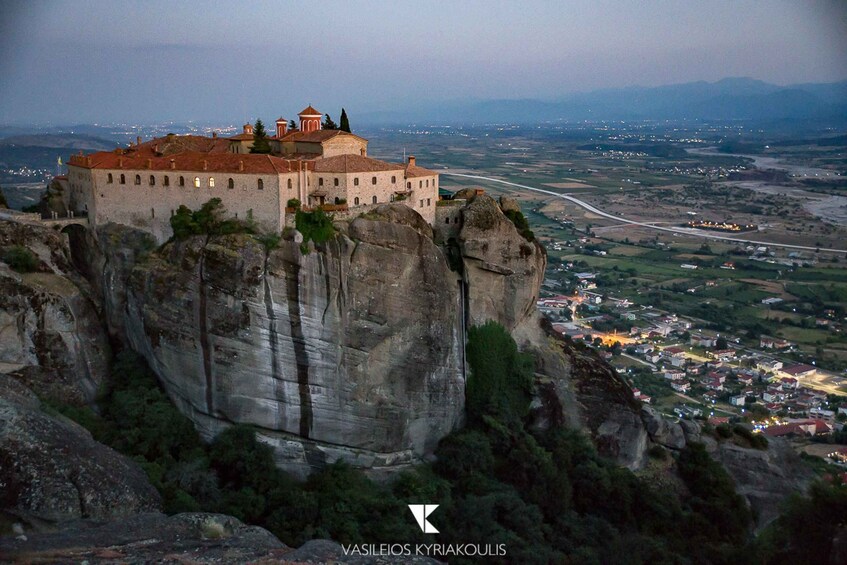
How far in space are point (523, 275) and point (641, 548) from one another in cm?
1242

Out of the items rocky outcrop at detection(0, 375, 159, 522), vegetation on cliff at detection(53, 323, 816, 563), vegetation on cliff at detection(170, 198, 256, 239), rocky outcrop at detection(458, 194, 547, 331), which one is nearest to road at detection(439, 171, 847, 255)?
vegetation on cliff at detection(53, 323, 816, 563)

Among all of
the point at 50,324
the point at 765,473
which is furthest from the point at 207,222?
the point at 765,473

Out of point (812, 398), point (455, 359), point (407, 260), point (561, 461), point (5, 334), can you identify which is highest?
point (407, 260)

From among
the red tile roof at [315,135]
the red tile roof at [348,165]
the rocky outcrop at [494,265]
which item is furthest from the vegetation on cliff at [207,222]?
the rocky outcrop at [494,265]

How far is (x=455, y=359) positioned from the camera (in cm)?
3189

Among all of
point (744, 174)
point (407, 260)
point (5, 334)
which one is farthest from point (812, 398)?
point (744, 174)

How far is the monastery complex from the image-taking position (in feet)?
98.7

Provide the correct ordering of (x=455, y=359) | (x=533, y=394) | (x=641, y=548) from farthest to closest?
(x=533, y=394)
(x=455, y=359)
(x=641, y=548)

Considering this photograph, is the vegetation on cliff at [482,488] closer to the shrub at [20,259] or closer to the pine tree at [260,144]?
the shrub at [20,259]

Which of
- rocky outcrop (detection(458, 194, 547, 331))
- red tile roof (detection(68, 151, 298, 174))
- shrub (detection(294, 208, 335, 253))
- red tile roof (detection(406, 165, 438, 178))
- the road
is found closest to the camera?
shrub (detection(294, 208, 335, 253))

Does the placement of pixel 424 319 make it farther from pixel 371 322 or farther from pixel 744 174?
A: pixel 744 174

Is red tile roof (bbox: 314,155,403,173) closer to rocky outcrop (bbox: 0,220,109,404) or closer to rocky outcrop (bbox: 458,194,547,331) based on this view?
rocky outcrop (bbox: 458,194,547,331)

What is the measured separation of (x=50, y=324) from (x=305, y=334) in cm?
1003

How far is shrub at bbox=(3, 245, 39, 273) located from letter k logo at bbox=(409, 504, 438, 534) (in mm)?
17487
